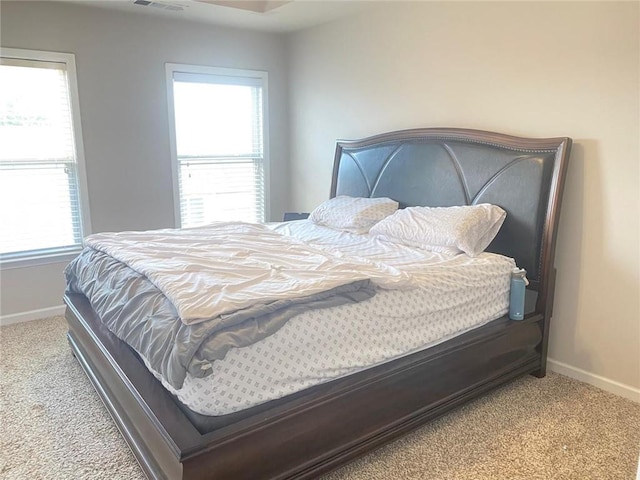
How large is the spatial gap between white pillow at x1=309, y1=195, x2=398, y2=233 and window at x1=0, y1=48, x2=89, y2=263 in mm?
2038

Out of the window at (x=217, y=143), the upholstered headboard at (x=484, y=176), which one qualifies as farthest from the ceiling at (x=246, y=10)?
the upholstered headboard at (x=484, y=176)

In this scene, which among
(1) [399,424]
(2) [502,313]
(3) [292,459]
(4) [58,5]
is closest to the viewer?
(3) [292,459]

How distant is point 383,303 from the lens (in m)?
2.09

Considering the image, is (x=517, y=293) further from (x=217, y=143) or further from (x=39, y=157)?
(x=39, y=157)

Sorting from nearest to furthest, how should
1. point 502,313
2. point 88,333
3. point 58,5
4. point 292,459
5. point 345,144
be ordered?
1. point 292,459
2. point 88,333
3. point 502,313
4. point 58,5
5. point 345,144

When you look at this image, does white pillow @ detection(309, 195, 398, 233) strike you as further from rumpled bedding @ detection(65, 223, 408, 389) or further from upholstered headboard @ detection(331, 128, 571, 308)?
rumpled bedding @ detection(65, 223, 408, 389)

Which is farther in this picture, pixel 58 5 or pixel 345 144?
pixel 345 144

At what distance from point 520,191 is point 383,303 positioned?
4.16ft

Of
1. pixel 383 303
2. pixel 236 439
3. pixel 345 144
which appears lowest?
pixel 236 439

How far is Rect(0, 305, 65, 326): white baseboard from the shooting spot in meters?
3.67

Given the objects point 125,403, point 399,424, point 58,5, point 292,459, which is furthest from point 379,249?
point 58,5

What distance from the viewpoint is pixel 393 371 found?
6.88 ft

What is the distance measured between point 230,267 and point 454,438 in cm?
135

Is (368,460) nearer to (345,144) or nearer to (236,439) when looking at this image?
(236,439)
